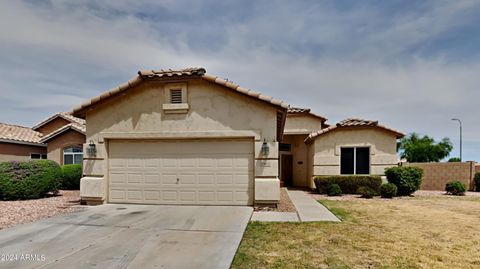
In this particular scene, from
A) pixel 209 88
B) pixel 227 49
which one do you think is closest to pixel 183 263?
pixel 209 88

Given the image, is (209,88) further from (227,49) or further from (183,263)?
(183,263)

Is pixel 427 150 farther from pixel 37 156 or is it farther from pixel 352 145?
pixel 37 156

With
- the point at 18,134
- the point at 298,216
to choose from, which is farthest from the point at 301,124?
the point at 18,134

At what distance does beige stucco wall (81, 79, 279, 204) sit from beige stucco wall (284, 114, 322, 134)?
11.8m

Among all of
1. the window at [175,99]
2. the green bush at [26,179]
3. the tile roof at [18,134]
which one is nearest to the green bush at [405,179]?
the window at [175,99]

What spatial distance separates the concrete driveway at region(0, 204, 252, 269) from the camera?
16.5 feet

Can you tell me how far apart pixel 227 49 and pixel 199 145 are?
6.32m

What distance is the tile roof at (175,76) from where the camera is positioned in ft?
32.6

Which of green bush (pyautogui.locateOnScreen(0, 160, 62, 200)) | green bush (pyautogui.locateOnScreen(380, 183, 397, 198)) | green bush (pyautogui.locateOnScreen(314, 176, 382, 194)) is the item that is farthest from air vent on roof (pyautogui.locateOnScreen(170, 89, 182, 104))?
green bush (pyautogui.locateOnScreen(380, 183, 397, 198))

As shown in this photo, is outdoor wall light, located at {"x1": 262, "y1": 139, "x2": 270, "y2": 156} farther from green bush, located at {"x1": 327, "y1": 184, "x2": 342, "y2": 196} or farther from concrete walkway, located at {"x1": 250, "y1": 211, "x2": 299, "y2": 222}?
green bush, located at {"x1": 327, "y1": 184, "x2": 342, "y2": 196}

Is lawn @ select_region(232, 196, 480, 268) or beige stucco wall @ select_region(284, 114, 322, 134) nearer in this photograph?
lawn @ select_region(232, 196, 480, 268)

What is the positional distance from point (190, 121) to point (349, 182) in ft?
34.1

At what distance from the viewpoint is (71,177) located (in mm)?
16953

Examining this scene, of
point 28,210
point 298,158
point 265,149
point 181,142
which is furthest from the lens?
point 298,158
